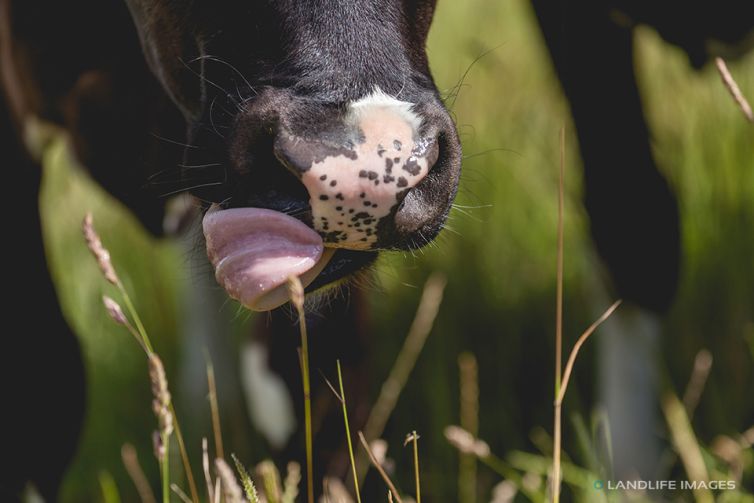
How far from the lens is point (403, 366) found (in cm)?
255

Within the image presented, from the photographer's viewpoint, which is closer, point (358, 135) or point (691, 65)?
point (358, 135)

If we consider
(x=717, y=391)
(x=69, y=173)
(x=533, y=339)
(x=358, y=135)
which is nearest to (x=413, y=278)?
(x=533, y=339)

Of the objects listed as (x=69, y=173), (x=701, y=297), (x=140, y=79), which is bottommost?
(x=69, y=173)

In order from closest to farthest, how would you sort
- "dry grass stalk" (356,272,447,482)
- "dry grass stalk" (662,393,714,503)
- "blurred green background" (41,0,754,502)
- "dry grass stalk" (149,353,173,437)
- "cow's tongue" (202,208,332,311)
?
1. "dry grass stalk" (149,353,173,437)
2. "cow's tongue" (202,208,332,311)
3. "dry grass stalk" (662,393,714,503)
4. "dry grass stalk" (356,272,447,482)
5. "blurred green background" (41,0,754,502)

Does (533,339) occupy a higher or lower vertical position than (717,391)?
lower

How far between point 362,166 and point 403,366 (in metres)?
1.22

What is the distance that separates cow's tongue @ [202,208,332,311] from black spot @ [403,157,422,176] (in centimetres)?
13

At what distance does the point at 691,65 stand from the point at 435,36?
2114mm

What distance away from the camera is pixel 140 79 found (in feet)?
7.97

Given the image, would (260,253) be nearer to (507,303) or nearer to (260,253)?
(260,253)

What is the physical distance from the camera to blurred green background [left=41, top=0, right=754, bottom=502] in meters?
2.52

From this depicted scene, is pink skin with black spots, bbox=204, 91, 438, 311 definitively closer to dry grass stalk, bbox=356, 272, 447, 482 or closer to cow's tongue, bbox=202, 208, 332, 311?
cow's tongue, bbox=202, 208, 332, 311

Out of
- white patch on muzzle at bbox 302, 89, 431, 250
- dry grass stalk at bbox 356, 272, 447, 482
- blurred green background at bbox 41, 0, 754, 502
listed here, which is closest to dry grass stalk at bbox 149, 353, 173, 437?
white patch on muzzle at bbox 302, 89, 431, 250

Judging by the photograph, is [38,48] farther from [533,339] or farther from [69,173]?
[69,173]
